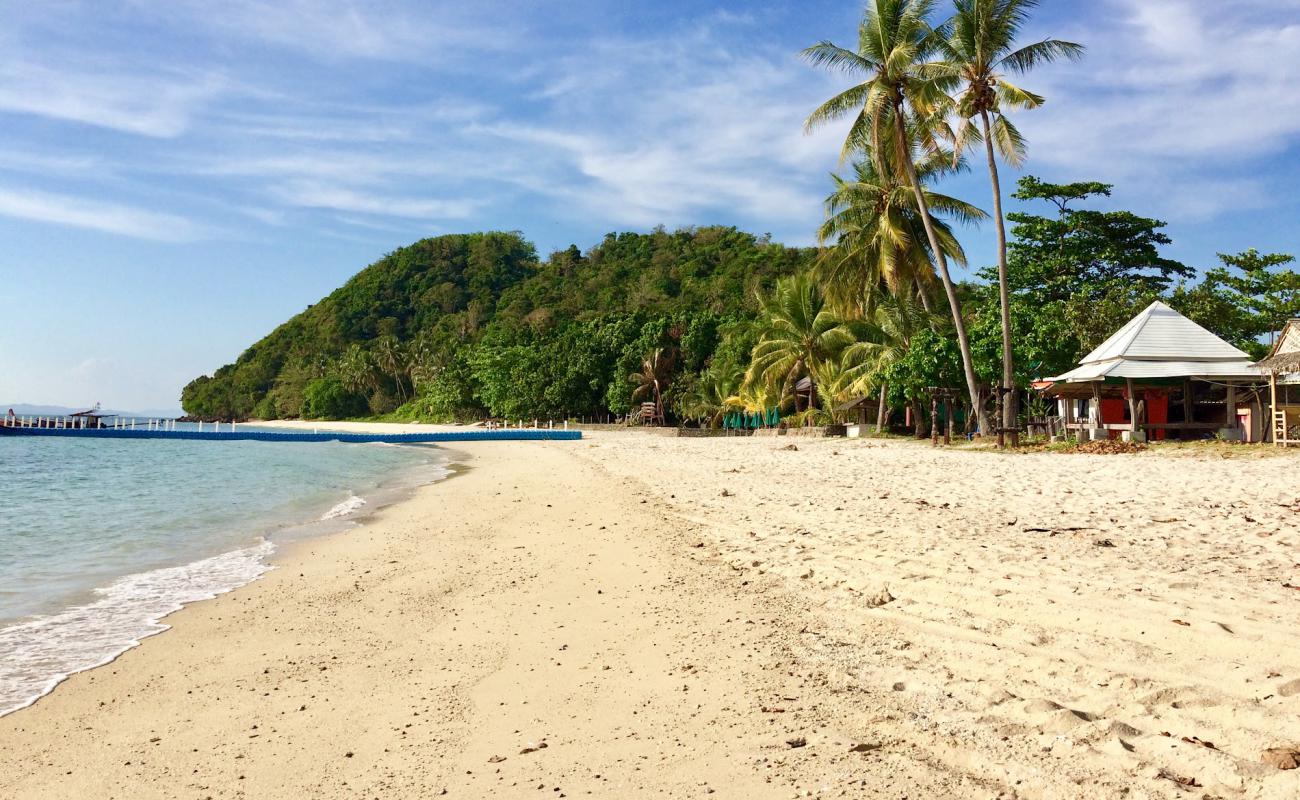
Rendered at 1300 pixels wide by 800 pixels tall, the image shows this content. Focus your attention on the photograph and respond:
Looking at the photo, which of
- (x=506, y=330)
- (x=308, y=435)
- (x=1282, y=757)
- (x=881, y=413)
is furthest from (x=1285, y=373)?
(x=506, y=330)

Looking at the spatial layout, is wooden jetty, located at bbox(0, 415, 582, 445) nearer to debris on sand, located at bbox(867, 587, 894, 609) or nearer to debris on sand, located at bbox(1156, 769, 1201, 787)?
debris on sand, located at bbox(867, 587, 894, 609)

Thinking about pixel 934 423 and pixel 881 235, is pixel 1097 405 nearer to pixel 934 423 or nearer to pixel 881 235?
pixel 934 423

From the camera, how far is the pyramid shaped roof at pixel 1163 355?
56.4 ft

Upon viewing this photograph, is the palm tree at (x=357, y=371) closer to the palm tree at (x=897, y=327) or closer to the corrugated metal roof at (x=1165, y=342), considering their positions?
the palm tree at (x=897, y=327)

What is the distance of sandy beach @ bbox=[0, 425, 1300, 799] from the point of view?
108 inches

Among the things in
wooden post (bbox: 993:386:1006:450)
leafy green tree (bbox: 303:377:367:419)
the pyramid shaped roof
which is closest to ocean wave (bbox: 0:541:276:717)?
wooden post (bbox: 993:386:1006:450)

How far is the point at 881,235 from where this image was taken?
24.3 metres

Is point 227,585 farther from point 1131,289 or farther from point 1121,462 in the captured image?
point 1131,289

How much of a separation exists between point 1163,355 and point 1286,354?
3.02 m

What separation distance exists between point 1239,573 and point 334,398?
285ft

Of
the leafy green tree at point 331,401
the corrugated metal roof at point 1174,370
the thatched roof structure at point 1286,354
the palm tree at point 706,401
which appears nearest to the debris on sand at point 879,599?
the thatched roof structure at point 1286,354

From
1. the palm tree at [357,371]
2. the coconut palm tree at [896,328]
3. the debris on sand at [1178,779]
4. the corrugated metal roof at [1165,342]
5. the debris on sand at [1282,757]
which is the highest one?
the palm tree at [357,371]

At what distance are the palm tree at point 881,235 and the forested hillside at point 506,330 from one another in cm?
870

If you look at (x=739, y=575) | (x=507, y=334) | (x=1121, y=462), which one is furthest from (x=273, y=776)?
(x=507, y=334)
